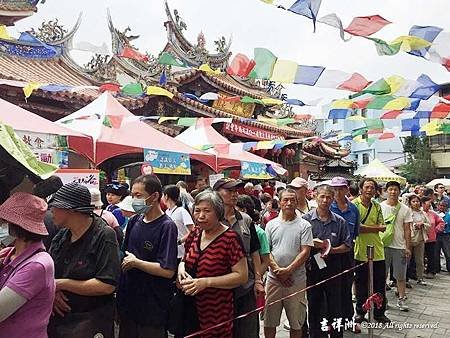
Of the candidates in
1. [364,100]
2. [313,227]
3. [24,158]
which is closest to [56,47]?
[364,100]

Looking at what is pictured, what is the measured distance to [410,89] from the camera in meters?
7.59

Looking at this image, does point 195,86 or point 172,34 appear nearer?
point 195,86

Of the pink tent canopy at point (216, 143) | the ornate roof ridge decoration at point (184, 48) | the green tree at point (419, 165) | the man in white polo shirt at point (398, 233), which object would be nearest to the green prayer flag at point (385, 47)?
the man in white polo shirt at point (398, 233)

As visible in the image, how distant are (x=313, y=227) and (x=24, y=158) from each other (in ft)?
11.0

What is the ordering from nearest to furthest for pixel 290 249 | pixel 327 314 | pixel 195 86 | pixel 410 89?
1. pixel 290 249
2. pixel 327 314
3. pixel 410 89
4. pixel 195 86

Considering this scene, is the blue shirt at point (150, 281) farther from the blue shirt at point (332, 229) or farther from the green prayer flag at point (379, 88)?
the green prayer flag at point (379, 88)

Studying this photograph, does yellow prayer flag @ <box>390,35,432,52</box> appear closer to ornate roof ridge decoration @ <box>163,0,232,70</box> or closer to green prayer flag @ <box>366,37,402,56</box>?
green prayer flag @ <box>366,37,402,56</box>

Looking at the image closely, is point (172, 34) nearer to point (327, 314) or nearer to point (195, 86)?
point (195, 86)

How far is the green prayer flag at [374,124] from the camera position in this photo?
1152 cm

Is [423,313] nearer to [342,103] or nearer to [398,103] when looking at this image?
[398,103]

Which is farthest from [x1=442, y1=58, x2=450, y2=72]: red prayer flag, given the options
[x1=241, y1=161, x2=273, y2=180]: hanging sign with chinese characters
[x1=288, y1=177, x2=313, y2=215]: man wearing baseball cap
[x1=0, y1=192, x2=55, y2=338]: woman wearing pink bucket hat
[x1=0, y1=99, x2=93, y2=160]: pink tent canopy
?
[x1=241, y1=161, x2=273, y2=180]: hanging sign with chinese characters

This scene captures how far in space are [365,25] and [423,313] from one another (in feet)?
13.2

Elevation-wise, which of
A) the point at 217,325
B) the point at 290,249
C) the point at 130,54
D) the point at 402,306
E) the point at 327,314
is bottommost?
the point at 402,306

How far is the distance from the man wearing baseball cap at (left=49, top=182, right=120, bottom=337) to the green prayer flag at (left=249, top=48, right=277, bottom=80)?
5.43m
